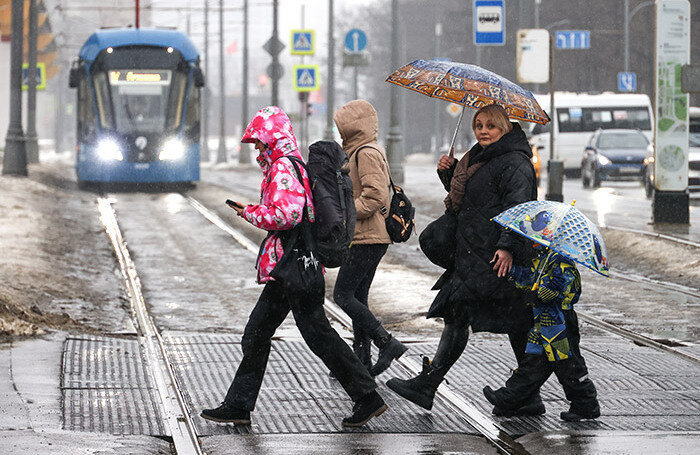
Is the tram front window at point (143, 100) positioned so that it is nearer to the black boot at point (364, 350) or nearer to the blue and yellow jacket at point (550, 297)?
the black boot at point (364, 350)

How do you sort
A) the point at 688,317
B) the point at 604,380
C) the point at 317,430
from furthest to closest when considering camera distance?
the point at 688,317 < the point at 604,380 < the point at 317,430

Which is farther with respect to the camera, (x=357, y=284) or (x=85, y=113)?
(x=85, y=113)

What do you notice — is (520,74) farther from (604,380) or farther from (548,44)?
(604,380)

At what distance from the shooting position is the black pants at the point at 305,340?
6746mm

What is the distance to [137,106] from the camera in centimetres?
2692

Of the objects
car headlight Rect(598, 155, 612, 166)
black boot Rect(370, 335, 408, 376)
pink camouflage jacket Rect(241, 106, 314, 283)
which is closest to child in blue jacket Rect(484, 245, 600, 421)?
black boot Rect(370, 335, 408, 376)

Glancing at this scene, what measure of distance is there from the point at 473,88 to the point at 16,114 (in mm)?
22667

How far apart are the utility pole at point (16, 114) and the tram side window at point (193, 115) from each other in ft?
11.0

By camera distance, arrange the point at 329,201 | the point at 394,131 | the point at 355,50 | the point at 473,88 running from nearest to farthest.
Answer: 1. the point at 329,201
2. the point at 473,88
3. the point at 394,131
4. the point at 355,50

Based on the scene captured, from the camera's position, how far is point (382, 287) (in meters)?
12.8

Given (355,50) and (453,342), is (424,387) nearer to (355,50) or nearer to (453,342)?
(453,342)

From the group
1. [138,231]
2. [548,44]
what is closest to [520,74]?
[548,44]

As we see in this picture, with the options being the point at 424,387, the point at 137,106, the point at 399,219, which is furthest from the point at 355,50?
the point at 424,387

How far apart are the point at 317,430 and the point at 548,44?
14.1 meters
